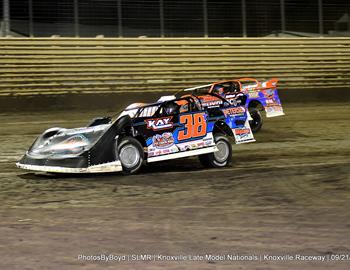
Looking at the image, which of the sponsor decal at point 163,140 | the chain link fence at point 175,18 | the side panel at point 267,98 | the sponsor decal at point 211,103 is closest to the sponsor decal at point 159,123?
the sponsor decal at point 163,140

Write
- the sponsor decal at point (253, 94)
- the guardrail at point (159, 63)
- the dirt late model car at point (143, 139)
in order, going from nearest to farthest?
the dirt late model car at point (143, 139)
the sponsor decal at point (253, 94)
the guardrail at point (159, 63)

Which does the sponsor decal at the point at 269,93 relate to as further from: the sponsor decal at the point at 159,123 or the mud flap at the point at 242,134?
the sponsor decal at the point at 159,123

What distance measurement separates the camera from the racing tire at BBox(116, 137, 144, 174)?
9.49 meters

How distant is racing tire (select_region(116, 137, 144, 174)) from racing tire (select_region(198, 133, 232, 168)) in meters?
1.37

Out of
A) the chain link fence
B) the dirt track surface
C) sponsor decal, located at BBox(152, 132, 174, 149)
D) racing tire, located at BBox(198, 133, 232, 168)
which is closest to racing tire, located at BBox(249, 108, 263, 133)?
the dirt track surface

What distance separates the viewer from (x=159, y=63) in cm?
2320

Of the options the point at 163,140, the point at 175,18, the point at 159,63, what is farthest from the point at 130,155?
the point at 175,18

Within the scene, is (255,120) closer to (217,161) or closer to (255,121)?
(255,121)

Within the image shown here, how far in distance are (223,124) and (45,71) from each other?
12.3m

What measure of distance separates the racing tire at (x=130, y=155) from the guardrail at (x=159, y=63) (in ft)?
40.1

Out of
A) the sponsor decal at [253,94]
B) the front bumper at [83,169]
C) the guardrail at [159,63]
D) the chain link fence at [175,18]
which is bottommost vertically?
the front bumper at [83,169]

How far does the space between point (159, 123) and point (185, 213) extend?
3365mm

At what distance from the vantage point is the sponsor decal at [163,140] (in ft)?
32.4

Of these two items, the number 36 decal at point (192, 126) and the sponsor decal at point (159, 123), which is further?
the number 36 decal at point (192, 126)
